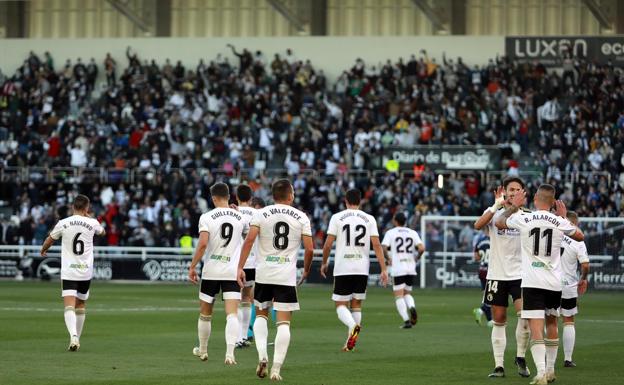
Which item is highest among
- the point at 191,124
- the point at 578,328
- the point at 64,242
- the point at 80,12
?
the point at 80,12

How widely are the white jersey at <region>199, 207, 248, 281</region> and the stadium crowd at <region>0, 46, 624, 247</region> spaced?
28.3 meters

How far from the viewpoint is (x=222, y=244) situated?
16922 mm

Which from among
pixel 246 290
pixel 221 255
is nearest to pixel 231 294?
pixel 221 255

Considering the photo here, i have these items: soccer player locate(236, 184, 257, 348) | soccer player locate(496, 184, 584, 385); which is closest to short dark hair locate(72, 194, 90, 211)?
soccer player locate(236, 184, 257, 348)

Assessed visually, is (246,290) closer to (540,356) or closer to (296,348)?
(296,348)

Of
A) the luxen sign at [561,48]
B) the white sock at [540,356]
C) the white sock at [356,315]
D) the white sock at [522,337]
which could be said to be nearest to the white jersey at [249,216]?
the white sock at [356,315]

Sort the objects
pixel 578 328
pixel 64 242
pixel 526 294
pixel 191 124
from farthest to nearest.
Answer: pixel 191 124, pixel 578 328, pixel 64 242, pixel 526 294

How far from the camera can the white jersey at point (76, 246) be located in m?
19.3

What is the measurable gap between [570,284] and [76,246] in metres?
7.12

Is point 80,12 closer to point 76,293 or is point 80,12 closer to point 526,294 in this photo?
point 76,293

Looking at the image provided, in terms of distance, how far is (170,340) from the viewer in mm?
20828

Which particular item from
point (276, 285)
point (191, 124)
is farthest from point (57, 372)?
point (191, 124)

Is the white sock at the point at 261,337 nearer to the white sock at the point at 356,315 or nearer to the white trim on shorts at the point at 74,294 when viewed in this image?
the white trim on shorts at the point at 74,294

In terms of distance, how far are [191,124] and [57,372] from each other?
125ft
